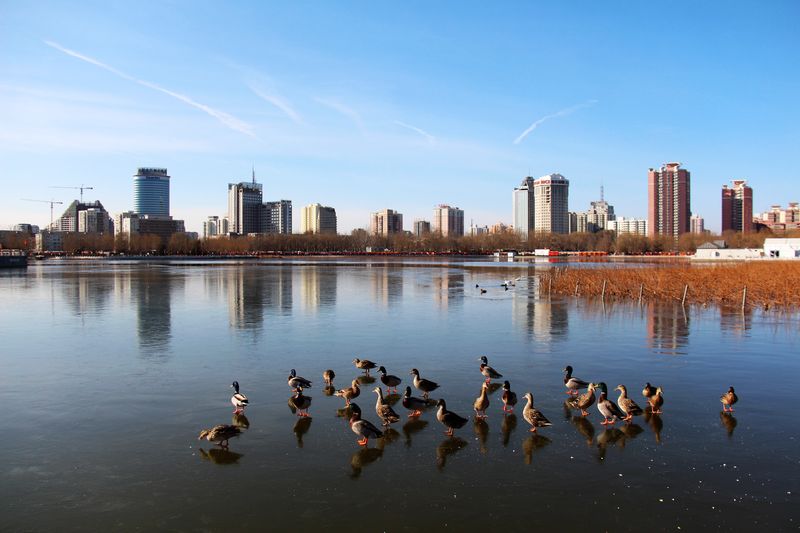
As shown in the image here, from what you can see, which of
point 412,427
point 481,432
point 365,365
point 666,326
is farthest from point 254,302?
point 481,432

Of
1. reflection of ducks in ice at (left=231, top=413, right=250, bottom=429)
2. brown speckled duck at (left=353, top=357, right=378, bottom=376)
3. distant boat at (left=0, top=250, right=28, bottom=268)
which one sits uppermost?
distant boat at (left=0, top=250, right=28, bottom=268)

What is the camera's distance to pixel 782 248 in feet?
347

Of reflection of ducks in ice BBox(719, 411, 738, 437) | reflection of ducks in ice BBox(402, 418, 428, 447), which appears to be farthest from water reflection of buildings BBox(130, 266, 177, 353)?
reflection of ducks in ice BBox(719, 411, 738, 437)

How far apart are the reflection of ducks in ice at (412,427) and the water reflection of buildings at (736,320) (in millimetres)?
16937

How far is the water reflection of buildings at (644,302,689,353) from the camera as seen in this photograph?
2138cm

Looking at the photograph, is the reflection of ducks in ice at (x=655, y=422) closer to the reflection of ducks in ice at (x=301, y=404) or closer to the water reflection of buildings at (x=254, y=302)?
the reflection of ducks in ice at (x=301, y=404)

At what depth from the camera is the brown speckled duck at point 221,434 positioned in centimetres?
1068

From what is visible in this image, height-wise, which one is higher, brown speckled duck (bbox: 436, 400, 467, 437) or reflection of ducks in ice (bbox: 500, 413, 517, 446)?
brown speckled duck (bbox: 436, 400, 467, 437)

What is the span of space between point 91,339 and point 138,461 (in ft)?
46.1

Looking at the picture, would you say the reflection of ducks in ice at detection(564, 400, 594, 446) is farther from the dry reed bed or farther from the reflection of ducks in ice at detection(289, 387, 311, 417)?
the dry reed bed

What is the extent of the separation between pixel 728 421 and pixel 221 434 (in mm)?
9767

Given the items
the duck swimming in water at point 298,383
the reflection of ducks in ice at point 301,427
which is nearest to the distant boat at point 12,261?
the duck swimming in water at point 298,383

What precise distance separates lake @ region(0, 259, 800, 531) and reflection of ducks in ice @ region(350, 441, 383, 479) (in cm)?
4

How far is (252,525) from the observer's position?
26.9ft
